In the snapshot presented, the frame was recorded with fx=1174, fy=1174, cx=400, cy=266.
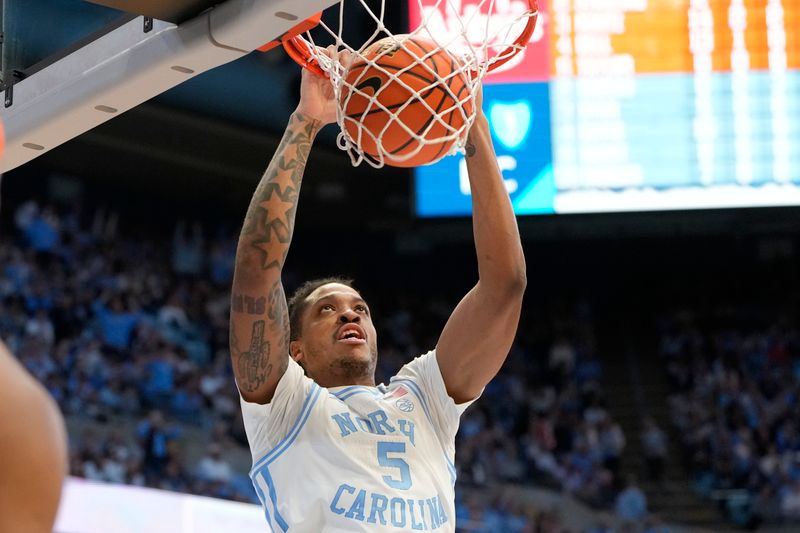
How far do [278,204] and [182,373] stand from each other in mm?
8284

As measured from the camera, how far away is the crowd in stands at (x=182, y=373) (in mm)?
9812

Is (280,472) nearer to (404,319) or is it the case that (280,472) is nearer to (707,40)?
(707,40)

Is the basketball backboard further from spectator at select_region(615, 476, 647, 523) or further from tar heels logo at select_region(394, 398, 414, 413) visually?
spectator at select_region(615, 476, 647, 523)

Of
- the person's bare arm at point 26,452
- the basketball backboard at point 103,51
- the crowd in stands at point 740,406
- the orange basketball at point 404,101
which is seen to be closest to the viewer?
the person's bare arm at point 26,452

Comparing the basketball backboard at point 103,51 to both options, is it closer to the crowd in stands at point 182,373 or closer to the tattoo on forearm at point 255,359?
the tattoo on forearm at point 255,359

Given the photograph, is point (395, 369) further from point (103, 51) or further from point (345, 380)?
point (103, 51)

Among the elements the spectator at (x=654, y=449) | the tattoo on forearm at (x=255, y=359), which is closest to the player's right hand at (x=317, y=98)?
the tattoo on forearm at (x=255, y=359)

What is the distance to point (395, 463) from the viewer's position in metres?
2.90

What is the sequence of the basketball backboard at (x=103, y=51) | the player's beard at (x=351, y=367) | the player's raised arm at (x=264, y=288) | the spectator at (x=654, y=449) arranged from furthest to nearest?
the spectator at (x=654, y=449), the player's beard at (x=351, y=367), the player's raised arm at (x=264, y=288), the basketball backboard at (x=103, y=51)

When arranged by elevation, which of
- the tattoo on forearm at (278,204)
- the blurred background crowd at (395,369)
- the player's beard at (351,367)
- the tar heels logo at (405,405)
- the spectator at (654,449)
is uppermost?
the tattoo on forearm at (278,204)

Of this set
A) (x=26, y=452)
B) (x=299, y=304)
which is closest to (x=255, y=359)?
(x=299, y=304)

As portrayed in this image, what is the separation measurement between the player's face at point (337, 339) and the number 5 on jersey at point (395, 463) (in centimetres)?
29

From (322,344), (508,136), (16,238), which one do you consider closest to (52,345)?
(16,238)

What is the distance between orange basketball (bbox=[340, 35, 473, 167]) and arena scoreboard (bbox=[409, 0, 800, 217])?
7.05 meters
